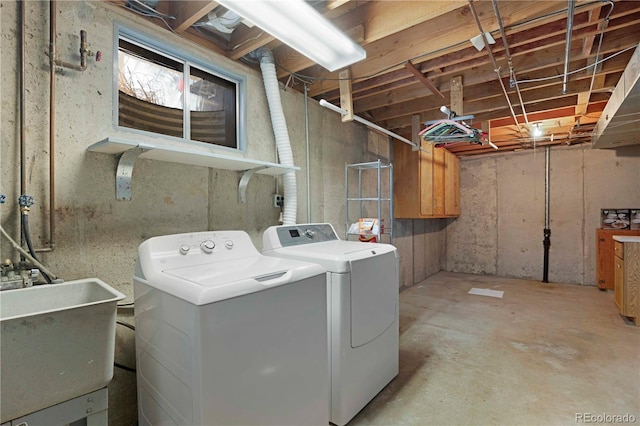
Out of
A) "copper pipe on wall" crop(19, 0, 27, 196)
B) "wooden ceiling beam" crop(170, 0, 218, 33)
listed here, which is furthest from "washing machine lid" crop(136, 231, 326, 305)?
"wooden ceiling beam" crop(170, 0, 218, 33)

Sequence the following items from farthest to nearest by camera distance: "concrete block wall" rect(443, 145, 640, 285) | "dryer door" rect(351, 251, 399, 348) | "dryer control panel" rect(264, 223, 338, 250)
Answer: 1. "concrete block wall" rect(443, 145, 640, 285)
2. "dryer control panel" rect(264, 223, 338, 250)
3. "dryer door" rect(351, 251, 399, 348)

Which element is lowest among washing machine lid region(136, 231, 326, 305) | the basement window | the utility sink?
the utility sink

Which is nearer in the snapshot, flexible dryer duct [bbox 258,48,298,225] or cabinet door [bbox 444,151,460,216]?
flexible dryer duct [bbox 258,48,298,225]

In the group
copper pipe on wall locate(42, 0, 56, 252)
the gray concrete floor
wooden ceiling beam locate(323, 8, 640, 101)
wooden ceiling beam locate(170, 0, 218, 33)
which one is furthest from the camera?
wooden ceiling beam locate(323, 8, 640, 101)

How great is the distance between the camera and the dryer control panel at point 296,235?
2.21m

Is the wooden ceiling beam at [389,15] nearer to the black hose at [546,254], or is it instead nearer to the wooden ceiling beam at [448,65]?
the wooden ceiling beam at [448,65]

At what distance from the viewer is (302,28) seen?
1.63 meters

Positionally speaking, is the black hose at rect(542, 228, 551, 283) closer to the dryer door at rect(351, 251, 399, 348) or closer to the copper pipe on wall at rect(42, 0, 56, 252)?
the dryer door at rect(351, 251, 399, 348)

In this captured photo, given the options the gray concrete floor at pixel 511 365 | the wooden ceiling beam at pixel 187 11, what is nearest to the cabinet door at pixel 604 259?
the gray concrete floor at pixel 511 365

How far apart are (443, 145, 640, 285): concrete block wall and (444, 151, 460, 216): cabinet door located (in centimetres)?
42

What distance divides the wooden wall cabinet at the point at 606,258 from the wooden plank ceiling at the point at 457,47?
2251mm

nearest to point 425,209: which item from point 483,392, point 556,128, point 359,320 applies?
point 556,128

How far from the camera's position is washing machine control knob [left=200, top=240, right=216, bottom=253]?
1.70m

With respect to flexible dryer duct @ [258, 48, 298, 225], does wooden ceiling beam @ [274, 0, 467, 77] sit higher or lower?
higher
